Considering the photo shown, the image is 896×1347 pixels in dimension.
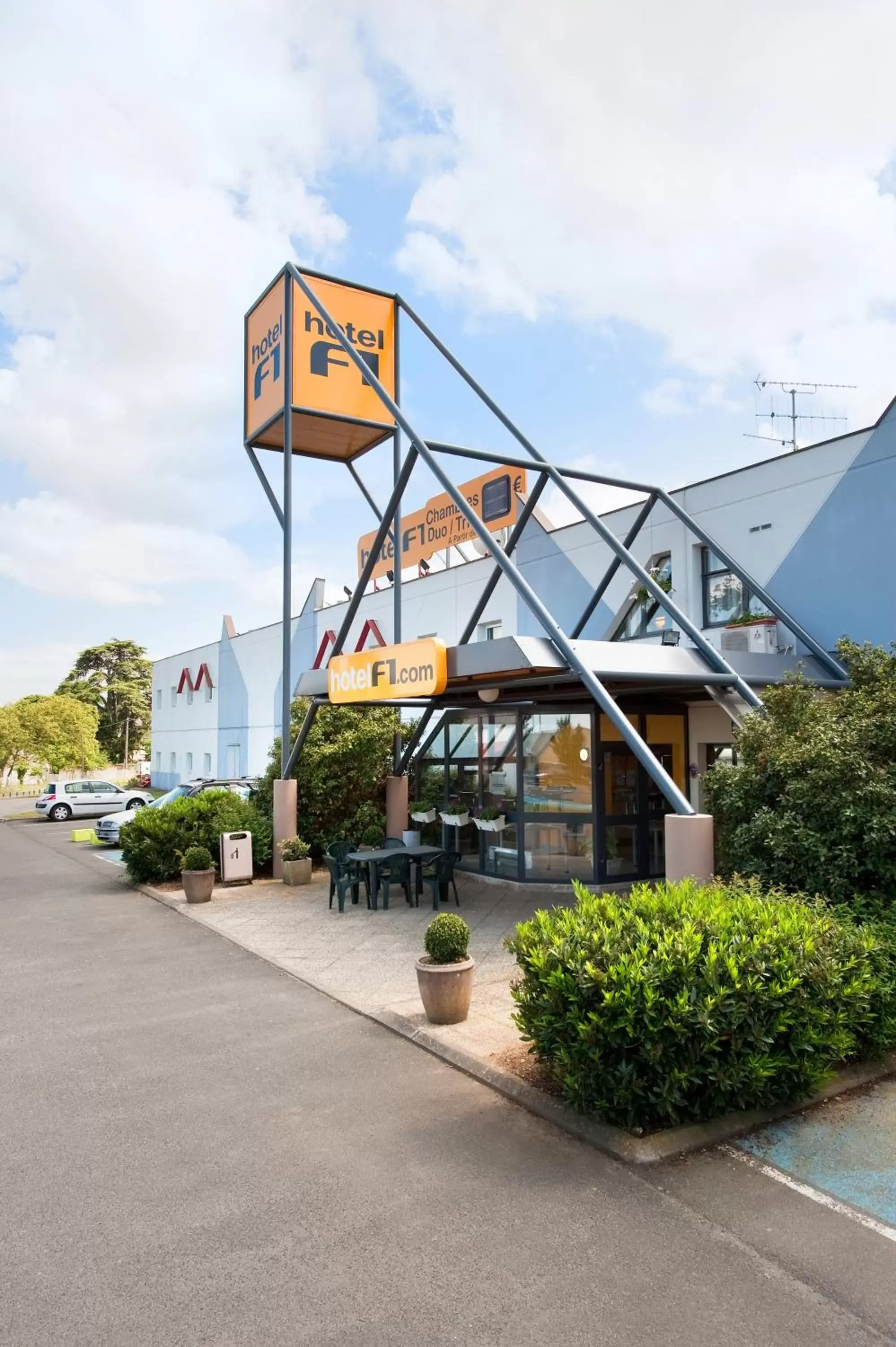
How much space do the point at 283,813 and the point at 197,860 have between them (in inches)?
75.9

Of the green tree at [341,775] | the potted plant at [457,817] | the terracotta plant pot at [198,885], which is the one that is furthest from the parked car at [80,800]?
the potted plant at [457,817]

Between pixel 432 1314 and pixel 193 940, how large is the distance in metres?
7.56

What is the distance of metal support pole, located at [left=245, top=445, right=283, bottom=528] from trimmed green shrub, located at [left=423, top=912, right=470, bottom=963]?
9300mm

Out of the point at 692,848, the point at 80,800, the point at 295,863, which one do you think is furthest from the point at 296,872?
the point at 80,800

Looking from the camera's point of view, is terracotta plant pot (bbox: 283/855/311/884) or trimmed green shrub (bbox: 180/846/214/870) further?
terracotta plant pot (bbox: 283/855/311/884)

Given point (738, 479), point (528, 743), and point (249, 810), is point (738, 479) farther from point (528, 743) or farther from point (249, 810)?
point (249, 810)

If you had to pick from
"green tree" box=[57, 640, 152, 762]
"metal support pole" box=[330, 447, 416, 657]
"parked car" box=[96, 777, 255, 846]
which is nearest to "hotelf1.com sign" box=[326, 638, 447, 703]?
"metal support pole" box=[330, 447, 416, 657]

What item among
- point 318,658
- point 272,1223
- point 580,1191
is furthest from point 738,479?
point 318,658

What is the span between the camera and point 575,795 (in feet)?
41.0

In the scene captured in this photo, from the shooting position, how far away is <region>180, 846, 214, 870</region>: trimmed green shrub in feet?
40.9

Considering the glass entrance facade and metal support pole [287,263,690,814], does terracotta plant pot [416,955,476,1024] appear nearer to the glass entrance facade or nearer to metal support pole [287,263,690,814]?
metal support pole [287,263,690,814]

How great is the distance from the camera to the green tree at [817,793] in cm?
611

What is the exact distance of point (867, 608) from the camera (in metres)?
11.0

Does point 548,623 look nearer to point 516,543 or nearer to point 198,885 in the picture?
point 516,543
